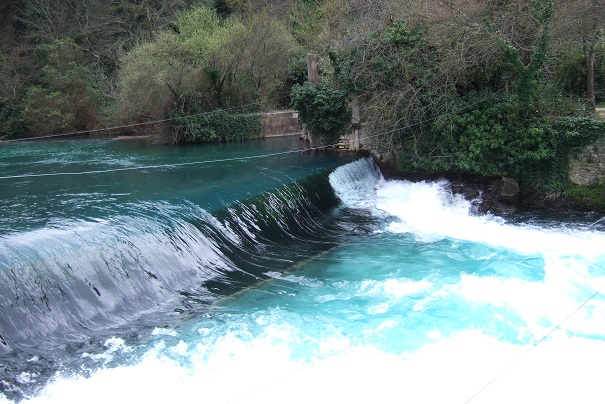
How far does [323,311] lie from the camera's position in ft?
25.7

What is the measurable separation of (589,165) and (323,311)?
842cm

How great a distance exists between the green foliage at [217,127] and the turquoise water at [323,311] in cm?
1009

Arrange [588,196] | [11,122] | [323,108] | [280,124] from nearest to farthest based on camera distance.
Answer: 1. [588,196]
2. [323,108]
3. [280,124]
4. [11,122]

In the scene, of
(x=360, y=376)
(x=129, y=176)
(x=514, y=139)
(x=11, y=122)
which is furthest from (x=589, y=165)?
(x=11, y=122)

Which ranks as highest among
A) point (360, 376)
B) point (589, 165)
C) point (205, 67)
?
point (205, 67)

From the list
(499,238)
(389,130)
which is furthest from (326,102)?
(499,238)

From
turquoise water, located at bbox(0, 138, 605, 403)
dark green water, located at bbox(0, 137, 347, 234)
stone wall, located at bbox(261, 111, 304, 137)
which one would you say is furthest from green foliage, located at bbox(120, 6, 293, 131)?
turquoise water, located at bbox(0, 138, 605, 403)

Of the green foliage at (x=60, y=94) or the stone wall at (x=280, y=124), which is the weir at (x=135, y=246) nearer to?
the stone wall at (x=280, y=124)

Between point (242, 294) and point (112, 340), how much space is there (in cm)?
223

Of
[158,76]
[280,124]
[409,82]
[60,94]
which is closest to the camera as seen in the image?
[409,82]

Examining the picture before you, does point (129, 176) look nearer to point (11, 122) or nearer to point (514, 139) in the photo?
point (514, 139)

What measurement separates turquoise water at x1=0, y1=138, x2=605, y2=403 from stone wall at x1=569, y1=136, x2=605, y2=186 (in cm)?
117

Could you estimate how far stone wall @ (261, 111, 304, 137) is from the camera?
80.7 feet

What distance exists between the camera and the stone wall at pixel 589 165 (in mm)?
12125
